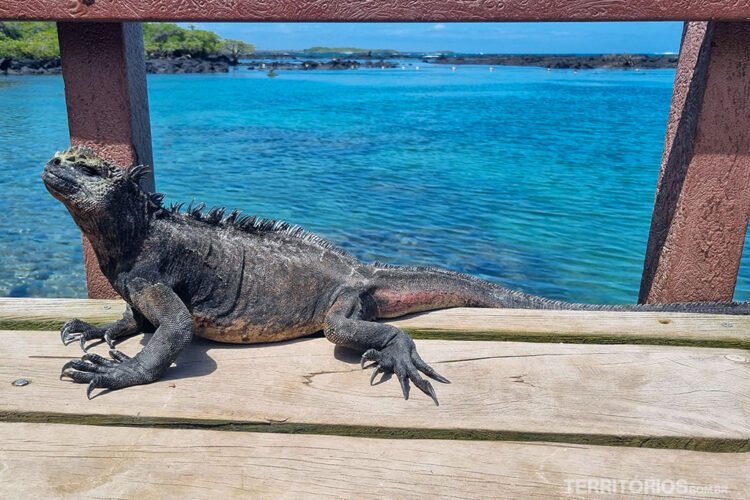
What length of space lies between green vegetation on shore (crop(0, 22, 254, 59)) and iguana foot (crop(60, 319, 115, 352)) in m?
47.4

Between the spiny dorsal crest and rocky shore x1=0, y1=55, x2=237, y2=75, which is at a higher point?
rocky shore x1=0, y1=55, x2=237, y2=75

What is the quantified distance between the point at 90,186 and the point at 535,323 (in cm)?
203

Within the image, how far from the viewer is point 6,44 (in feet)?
181

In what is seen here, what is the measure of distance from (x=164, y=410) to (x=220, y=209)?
45.6 inches

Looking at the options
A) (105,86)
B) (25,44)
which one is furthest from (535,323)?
(25,44)

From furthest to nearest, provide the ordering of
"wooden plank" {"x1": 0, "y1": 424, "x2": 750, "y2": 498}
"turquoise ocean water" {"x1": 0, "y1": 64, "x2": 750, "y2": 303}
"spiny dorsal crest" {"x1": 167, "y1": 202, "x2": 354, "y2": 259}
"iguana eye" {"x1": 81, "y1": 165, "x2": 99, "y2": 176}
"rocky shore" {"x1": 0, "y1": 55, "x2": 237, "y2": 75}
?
"rocky shore" {"x1": 0, "y1": 55, "x2": 237, "y2": 75}, "turquoise ocean water" {"x1": 0, "y1": 64, "x2": 750, "y2": 303}, "spiny dorsal crest" {"x1": 167, "y1": 202, "x2": 354, "y2": 259}, "iguana eye" {"x1": 81, "y1": 165, "x2": 99, "y2": 176}, "wooden plank" {"x1": 0, "y1": 424, "x2": 750, "y2": 498}

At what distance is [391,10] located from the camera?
284cm

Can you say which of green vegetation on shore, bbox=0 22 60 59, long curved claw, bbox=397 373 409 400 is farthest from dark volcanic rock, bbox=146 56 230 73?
long curved claw, bbox=397 373 409 400

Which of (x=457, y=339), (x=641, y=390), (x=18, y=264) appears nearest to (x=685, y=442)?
(x=641, y=390)

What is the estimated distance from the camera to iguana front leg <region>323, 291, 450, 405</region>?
96.5 inches

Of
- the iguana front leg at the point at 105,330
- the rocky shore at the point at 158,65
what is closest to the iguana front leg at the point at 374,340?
the iguana front leg at the point at 105,330

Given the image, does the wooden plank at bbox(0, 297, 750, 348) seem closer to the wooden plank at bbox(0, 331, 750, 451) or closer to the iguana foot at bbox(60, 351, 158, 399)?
the wooden plank at bbox(0, 331, 750, 451)

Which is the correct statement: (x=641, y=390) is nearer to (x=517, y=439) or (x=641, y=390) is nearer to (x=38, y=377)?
(x=517, y=439)

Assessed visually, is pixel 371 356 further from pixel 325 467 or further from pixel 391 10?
pixel 391 10
